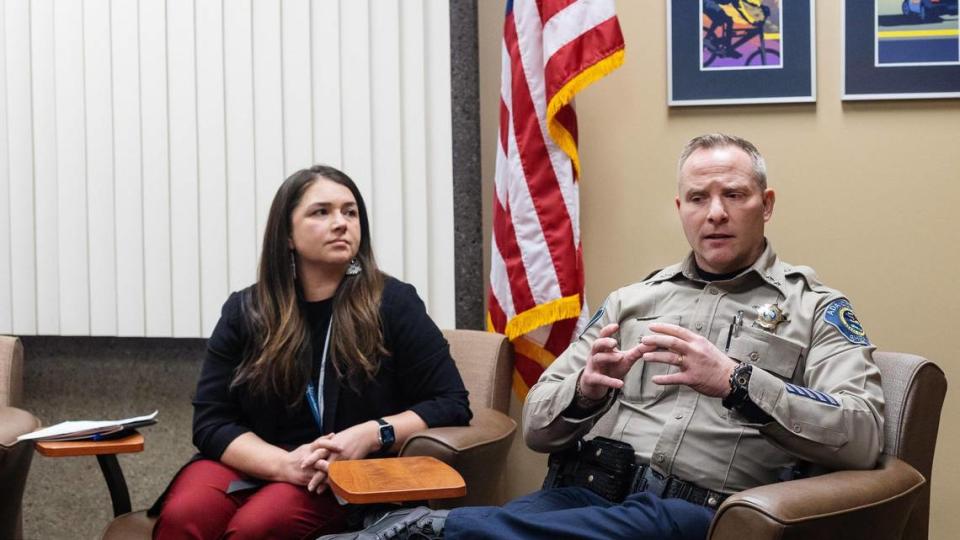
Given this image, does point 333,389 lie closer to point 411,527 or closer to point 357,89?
point 411,527

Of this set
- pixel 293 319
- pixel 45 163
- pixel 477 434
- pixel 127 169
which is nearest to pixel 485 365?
pixel 477 434

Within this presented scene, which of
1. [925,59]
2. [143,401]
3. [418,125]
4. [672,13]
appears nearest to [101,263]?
[143,401]

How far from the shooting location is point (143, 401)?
141 inches

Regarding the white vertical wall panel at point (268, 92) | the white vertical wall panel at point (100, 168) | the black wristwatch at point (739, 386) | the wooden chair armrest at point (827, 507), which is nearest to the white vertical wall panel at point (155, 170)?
the white vertical wall panel at point (100, 168)

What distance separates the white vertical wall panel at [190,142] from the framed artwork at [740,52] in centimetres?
75

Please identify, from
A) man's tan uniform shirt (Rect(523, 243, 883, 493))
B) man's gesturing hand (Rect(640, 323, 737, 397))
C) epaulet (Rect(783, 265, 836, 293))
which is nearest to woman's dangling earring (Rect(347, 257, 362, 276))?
man's tan uniform shirt (Rect(523, 243, 883, 493))

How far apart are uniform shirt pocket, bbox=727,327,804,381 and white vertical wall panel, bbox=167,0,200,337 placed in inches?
76.8

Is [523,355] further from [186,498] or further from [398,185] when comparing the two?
[186,498]

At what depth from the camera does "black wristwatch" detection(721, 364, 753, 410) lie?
195 cm

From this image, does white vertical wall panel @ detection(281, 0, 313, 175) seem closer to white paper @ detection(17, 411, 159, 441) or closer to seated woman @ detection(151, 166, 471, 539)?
seated woman @ detection(151, 166, 471, 539)

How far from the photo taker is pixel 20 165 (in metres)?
3.46

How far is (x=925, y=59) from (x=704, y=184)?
1220mm

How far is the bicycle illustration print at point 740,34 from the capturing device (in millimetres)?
3115

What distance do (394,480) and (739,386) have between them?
0.69 metres
